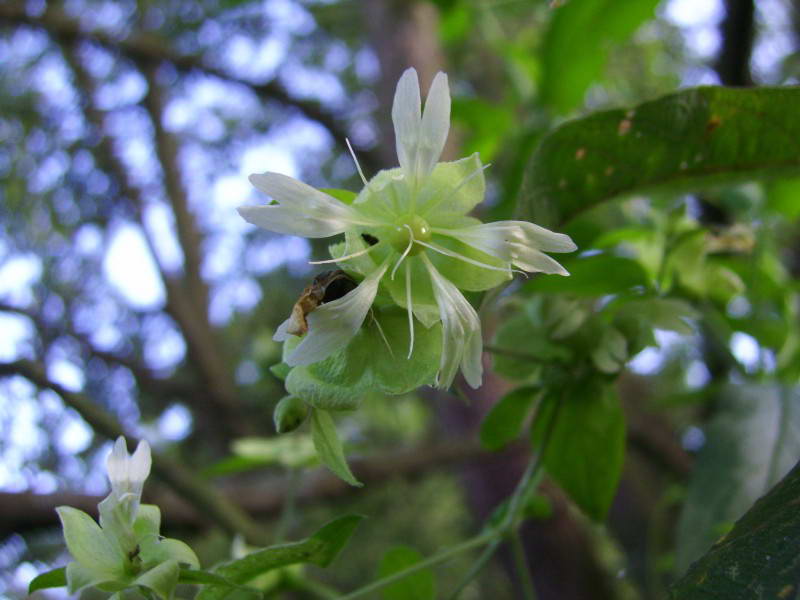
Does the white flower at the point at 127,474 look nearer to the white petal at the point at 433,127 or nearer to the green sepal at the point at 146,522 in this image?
the green sepal at the point at 146,522

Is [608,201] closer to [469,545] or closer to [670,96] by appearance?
[670,96]

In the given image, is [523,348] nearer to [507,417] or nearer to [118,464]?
[507,417]

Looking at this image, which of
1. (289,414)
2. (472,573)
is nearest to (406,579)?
(472,573)

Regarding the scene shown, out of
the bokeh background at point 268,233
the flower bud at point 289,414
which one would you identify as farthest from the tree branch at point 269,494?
the flower bud at point 289,414

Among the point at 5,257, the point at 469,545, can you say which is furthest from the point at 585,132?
the point at 5,257

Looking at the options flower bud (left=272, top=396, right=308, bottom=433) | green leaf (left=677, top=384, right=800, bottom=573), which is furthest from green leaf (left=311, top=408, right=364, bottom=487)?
green leaf (left=677, top=384, right=800, bottom=573)

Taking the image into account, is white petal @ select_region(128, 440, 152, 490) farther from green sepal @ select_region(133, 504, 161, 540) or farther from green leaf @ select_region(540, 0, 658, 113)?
green leaf @ select_region(540, 0, 658, 113)
